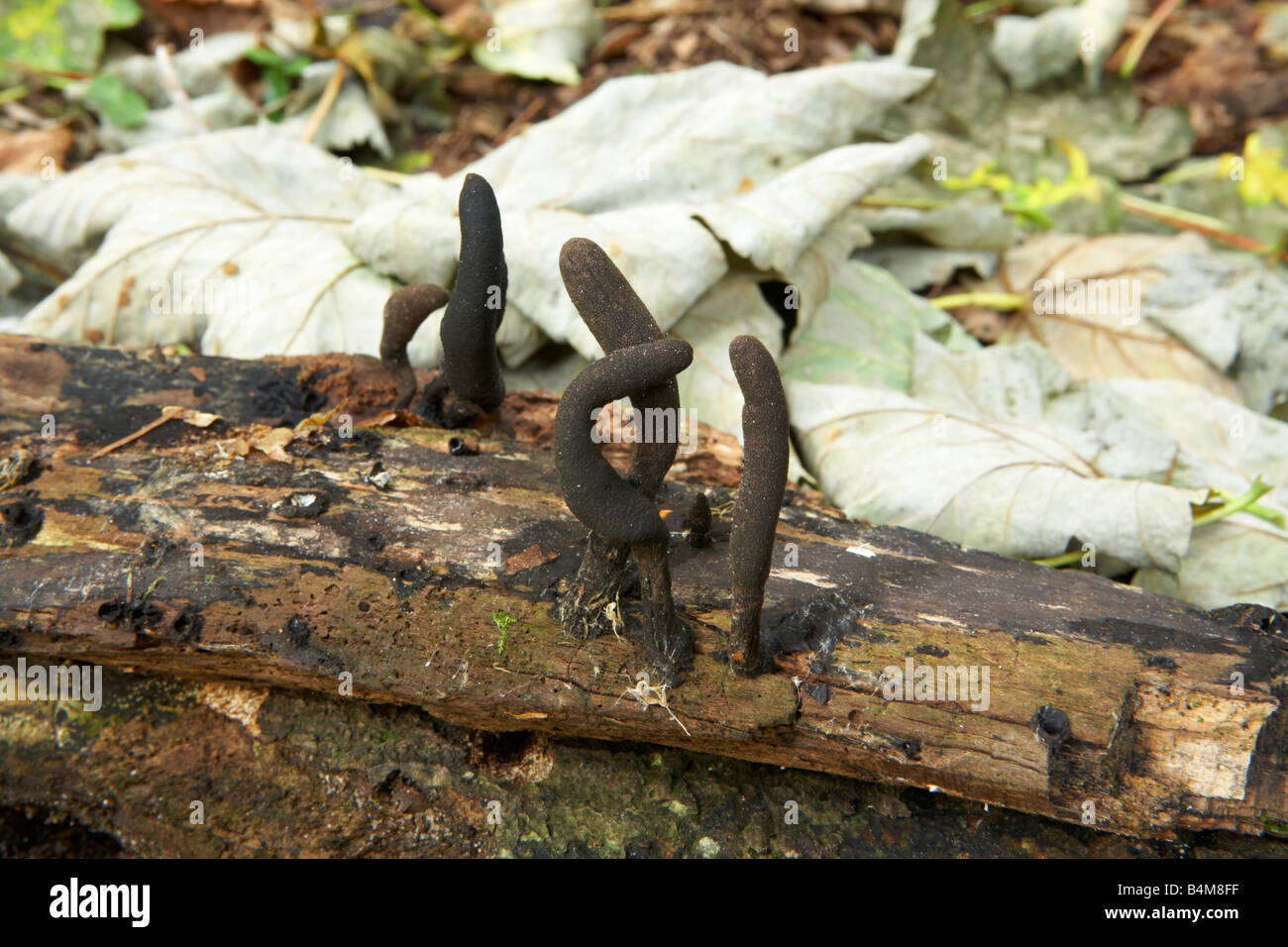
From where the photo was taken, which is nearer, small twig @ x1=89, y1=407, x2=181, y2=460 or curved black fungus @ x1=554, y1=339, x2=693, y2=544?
curved black fungus @ x1=554, y1=339, x2=693, y2=544

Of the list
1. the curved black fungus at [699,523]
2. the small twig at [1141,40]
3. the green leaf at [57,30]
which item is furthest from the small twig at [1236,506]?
the green leaf at [57,30]

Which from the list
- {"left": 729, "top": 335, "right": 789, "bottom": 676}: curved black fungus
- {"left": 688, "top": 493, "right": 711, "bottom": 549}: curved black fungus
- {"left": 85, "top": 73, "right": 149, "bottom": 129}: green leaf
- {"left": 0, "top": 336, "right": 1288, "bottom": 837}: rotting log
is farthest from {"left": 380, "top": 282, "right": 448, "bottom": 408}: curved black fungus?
{"left": 85, "top": 73, "right": 149, "bottom": 129}: green leaf

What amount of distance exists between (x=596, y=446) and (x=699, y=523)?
0.54 meters

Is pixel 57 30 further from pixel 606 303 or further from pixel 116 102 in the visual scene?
pixel 606 303

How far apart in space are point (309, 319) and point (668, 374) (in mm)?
1823

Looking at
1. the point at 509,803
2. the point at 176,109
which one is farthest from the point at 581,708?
the point at 176,109

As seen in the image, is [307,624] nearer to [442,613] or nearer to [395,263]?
[442,613]

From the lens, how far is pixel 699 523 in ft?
7.77

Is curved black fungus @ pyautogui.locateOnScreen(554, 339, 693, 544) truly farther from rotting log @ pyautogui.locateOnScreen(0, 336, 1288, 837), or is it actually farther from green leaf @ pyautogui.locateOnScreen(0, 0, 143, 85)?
green leaf @ pyautogui.locateOnScreen(0, 0, 143, 85)

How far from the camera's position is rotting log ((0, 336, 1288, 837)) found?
2.02 m

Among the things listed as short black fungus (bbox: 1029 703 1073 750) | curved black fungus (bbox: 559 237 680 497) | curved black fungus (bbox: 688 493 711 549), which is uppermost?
curved black fungus (bbox: 559 237 680 497)

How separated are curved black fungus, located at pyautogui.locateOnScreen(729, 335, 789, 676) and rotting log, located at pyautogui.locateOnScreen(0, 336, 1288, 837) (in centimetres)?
29

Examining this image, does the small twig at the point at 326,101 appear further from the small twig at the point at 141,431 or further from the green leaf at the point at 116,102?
the small twig at the point at 141,431

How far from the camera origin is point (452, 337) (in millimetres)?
2504
